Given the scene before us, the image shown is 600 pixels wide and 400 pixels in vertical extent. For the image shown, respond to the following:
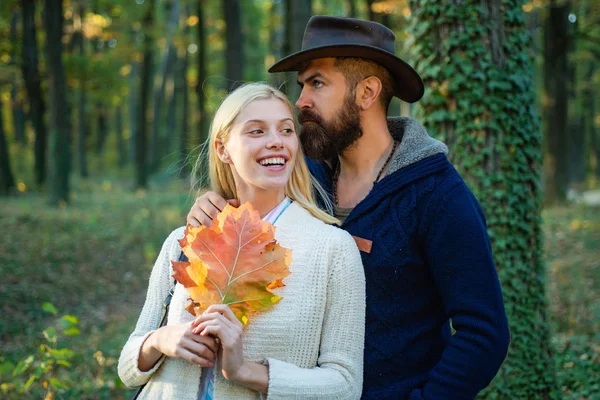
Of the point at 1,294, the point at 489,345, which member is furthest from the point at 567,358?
the point at 1,294

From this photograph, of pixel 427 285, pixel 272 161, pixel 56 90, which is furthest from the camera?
pixel 56 90

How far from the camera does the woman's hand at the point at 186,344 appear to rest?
222 centimetres

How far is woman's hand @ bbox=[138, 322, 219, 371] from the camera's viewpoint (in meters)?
2.22

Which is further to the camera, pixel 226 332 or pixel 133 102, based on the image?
pixel 133 102

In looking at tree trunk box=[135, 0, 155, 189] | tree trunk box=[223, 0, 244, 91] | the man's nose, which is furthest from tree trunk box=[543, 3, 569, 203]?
the man's nose

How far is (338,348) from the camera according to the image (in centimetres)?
239

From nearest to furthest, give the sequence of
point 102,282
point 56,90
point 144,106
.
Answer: point 102,282 < point 56,90 < point 144,106

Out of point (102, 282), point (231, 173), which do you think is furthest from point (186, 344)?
point (102, 282)

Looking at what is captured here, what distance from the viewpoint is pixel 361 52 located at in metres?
2.94

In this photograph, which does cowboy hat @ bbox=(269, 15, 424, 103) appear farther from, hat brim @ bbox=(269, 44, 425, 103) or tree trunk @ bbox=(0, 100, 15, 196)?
tree trunk @ bbox=(0, 100, 15, 196)

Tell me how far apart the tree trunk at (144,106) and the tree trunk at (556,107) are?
12774 millimetres

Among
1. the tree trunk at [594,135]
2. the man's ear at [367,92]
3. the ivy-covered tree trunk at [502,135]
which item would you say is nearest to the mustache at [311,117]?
the man's ear at [367,92]

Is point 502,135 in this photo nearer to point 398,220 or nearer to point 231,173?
point 398,220

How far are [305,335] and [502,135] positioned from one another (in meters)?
2.61
